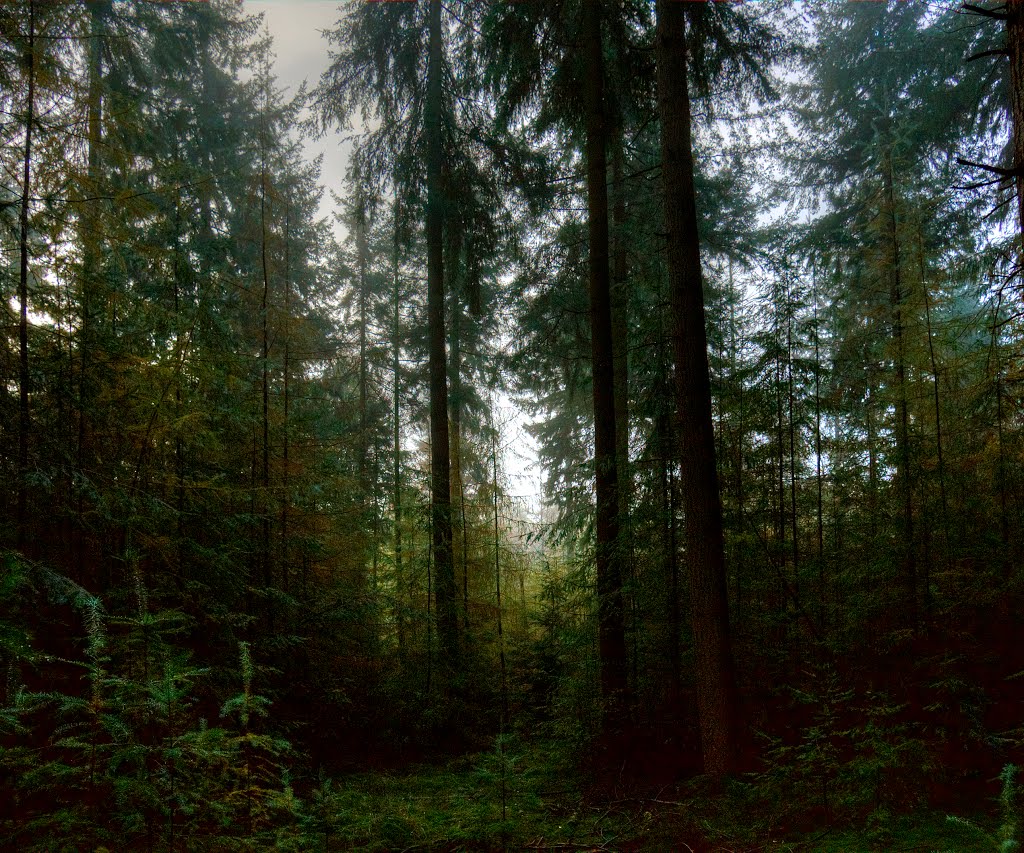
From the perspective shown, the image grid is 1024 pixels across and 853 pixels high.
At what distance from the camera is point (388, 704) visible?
976 cm

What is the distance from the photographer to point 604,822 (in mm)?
5641

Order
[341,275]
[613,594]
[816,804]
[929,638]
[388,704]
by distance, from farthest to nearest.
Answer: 1. [341,275]
2. [388,704]
3. [613,594]
4. [929,638]
5. [816,804]

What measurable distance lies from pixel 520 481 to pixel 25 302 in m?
10.3

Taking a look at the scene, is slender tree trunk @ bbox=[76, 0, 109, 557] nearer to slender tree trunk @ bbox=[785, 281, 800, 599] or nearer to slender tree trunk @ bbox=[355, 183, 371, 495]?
slender tree trunk @ bbox=[355, 183, 371, 495]

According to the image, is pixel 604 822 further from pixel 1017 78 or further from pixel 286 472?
pixel 1017 78

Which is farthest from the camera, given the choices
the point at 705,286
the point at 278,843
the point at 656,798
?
the point at 705,286

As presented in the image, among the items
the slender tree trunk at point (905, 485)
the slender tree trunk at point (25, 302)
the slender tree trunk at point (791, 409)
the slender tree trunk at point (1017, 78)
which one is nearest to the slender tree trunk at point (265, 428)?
the slender tree trunk at point (25, 302)

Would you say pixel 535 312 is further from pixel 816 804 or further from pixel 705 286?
pixel 816 804

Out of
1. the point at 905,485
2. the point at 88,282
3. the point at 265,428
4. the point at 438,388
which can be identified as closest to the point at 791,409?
the point at 905,485

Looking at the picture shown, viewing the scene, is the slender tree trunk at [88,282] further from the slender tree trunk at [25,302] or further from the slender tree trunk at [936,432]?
the slender tree trunk at [936,432]

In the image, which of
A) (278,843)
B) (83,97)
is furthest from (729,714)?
(83,97)

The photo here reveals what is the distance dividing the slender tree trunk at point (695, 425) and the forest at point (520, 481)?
0.04m

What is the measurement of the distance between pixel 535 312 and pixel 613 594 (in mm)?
6246

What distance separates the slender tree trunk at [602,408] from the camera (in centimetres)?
786
